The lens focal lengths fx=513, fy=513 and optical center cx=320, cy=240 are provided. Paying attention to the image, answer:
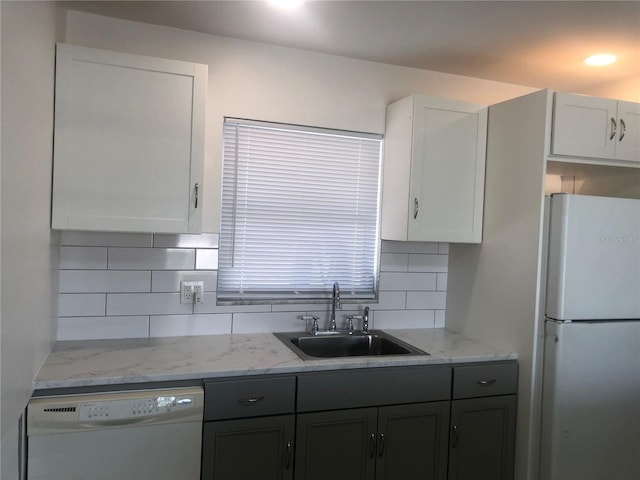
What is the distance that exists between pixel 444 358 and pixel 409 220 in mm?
690

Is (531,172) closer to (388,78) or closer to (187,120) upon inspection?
(388,78)

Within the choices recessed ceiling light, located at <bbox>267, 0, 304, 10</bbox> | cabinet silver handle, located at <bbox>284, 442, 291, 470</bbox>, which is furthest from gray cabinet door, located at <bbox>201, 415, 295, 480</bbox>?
recessed ceiling light, located at <bbox>267, 0, 304, 10</bbox>

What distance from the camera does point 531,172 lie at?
238cm

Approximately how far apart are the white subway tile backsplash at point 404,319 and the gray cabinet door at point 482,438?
65 centimetres

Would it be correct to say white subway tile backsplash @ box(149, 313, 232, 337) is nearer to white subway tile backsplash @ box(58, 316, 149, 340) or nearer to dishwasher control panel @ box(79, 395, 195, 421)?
white subway tile backsplash @ box(58, 316, 149, 340)

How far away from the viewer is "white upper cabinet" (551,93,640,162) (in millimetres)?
2338

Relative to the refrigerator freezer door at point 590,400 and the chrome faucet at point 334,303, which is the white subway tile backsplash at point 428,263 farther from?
the refrigerator freezer door at point 590,400

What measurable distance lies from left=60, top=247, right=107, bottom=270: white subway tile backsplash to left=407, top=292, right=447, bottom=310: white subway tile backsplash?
1.65 metres

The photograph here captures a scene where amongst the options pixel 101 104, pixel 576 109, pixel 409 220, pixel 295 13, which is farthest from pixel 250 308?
pixel 576 109

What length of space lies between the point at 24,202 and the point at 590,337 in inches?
91.9

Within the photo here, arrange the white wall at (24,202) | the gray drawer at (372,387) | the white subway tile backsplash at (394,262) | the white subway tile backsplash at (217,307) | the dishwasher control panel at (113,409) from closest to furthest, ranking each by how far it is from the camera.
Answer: the white wall at (24,202) < the dishwasher control panel at (113,409) < the gray drawer at (372,387) < the white subway tile backsplash at (217,307) < the white subway tile backsplash at (394,262)

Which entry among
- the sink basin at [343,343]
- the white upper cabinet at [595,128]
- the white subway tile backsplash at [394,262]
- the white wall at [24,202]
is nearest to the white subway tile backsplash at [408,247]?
the white subway tile backsplash at [394,262]

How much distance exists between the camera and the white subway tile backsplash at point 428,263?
296cm

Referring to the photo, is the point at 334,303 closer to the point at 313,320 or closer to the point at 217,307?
the point at 313,320
